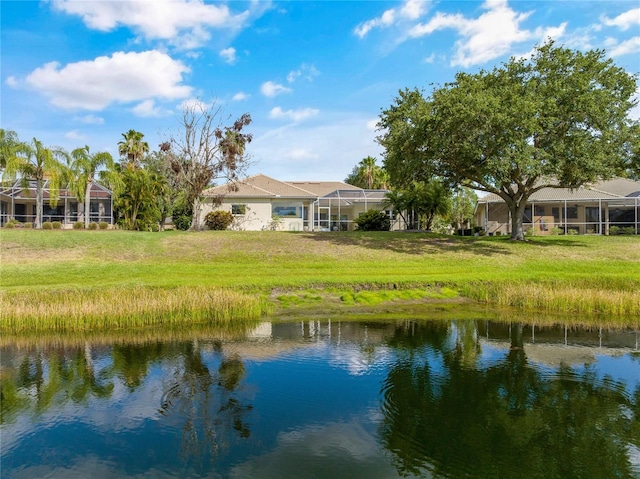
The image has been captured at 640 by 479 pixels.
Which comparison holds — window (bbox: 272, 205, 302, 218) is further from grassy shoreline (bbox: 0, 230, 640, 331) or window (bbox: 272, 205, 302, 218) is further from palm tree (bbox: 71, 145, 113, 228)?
palm tree (bbox: 71, 145, 113, 228)

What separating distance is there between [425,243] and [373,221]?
1140 centimetres

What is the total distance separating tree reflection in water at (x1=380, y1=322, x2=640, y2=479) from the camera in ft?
23.2

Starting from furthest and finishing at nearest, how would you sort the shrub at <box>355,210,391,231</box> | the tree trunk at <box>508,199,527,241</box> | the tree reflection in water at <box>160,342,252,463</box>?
the shrub at <box>355,210,391,231</box>, the tree trunk at <box>508,199,527,241</box>, the tree reflection in water at <box>160,342,252,463</box>

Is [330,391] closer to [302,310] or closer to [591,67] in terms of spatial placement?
[302,310]

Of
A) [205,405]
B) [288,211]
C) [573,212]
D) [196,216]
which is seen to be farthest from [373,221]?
[205,405]

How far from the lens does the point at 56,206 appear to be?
43.7 meters

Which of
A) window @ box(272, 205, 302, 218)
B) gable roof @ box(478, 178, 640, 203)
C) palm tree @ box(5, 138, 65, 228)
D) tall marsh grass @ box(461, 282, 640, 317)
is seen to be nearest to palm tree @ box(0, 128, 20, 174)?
palm tree @ box(5, 138, 65, 228)

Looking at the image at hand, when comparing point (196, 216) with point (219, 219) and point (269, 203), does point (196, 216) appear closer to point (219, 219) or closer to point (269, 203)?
point (219, 219)

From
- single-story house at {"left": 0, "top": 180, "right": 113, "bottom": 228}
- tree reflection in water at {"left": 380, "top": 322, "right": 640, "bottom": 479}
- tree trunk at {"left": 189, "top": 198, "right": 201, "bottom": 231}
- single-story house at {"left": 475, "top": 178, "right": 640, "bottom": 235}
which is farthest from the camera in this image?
single-story house at {"left": 0, "top": 180, "right": 113, "bottom": 228}

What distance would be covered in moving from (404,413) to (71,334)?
34.2ft

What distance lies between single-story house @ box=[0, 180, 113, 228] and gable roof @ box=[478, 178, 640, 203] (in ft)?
117

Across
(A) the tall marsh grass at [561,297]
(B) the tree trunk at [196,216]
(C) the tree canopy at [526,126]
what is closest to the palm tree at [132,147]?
(B) the tree trunk at [196,216]

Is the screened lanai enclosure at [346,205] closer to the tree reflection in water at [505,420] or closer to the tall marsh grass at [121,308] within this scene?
the tall marsh grass at [121,308]

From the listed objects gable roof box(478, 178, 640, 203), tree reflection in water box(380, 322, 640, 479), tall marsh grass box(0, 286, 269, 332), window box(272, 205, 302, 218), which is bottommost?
tree reflection in water box(380, 322, 640, 479)
